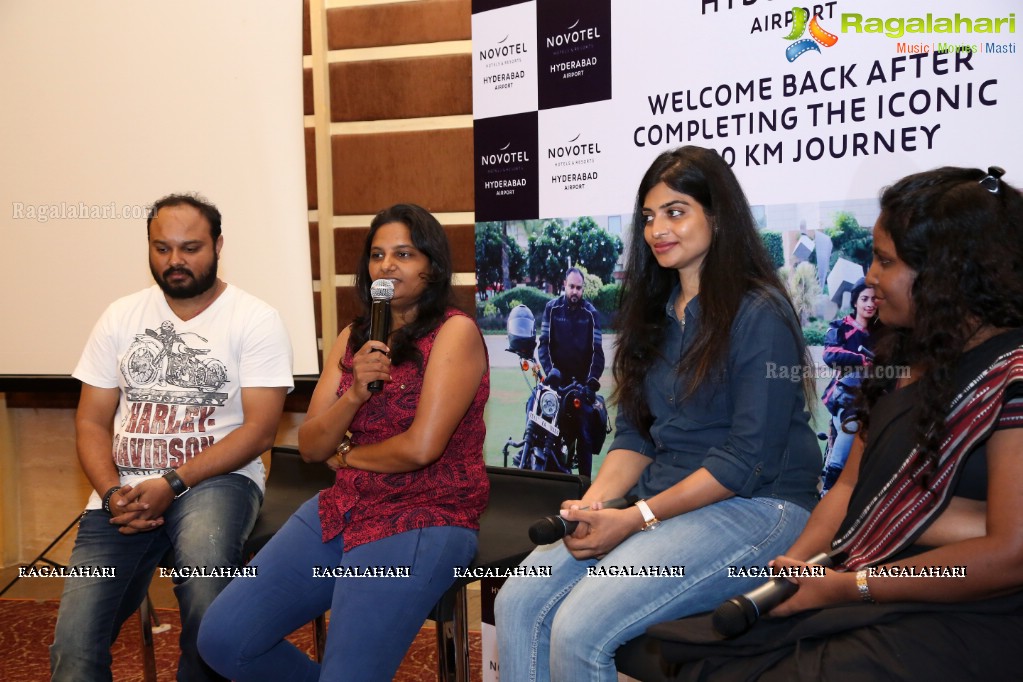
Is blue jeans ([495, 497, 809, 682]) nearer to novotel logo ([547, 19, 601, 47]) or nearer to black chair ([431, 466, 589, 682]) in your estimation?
black chair ([431, 466, 589, 682])

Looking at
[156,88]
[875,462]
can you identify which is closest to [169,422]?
[156,88]

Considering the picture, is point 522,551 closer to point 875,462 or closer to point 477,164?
point 875,462

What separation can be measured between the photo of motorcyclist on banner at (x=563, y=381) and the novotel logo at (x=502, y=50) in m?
0.75

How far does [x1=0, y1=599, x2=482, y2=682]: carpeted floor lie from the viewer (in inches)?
114

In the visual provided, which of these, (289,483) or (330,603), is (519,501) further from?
(289,483)

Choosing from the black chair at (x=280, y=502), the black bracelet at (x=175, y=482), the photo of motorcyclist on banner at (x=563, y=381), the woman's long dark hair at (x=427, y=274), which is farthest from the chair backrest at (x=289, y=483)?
the photo of motorcyclist on banner at (x=563, y=381)

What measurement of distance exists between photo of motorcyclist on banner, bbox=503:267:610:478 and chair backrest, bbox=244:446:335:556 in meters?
0.69

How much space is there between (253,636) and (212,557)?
0.36 meters

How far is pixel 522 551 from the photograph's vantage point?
2.16 metres

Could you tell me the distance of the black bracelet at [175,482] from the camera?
2.37 meters

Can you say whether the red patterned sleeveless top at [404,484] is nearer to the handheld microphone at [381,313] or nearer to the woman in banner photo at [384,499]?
the woman in banner photo at [384,499]

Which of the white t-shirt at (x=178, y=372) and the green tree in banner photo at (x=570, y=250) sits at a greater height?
the green tree in banner photo at (x=570, y=250)

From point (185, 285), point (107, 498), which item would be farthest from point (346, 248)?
point (107, 498)

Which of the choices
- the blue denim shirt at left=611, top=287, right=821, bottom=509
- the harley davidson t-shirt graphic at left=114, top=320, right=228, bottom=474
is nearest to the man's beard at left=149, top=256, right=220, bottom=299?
the harley davidson t-shirt graphic at left=114, top=320, right=228, bottom=474
